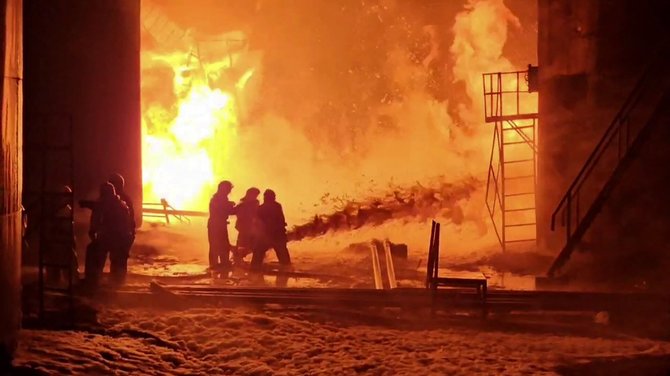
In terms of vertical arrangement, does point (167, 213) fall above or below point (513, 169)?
below

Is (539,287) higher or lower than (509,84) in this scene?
lower

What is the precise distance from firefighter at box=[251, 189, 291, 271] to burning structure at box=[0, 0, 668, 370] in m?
4.04

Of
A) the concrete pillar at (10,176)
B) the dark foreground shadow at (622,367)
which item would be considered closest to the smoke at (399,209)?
the dark foreground shadow at (622,367)

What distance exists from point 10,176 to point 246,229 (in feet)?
25.1

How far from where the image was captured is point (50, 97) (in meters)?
15.0

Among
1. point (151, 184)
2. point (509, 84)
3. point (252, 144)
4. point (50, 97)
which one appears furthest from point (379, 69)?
point (50, 97)

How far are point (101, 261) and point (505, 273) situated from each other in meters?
7.16

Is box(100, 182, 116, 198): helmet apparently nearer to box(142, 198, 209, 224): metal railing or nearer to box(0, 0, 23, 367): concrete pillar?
box(0, 0, 23, 367): concrete pillar

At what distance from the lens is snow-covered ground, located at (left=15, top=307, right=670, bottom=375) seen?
778cm

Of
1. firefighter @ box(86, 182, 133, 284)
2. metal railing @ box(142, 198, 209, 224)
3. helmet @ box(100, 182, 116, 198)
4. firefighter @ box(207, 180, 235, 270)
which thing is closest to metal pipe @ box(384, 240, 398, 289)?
firefighter @ box(207, 180, 235, 270)

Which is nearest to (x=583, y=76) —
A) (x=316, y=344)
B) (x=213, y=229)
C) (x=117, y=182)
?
(x=213, y=229)

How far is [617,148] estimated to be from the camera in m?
13.0

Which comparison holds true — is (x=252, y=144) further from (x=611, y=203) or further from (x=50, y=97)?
(x=611, y=203)

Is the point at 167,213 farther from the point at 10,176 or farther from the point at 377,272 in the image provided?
the point at 10,176
